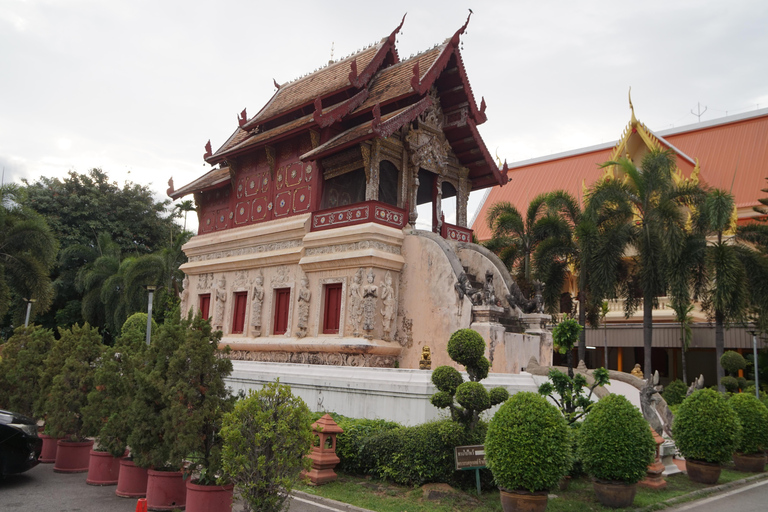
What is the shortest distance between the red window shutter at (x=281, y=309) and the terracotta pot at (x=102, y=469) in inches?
350

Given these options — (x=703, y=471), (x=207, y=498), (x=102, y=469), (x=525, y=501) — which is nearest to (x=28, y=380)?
(x=102, y=469)

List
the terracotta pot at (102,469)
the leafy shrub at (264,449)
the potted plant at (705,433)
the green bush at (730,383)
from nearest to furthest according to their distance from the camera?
the leafy shrub at (264,449) < the terracotta pot at (102,469) < the potted plant at (705,433) < the green bush at (730,383)

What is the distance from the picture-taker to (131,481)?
816 centimetres

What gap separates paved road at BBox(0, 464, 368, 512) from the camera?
7.55m

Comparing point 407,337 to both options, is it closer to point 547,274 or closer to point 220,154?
point 547,274

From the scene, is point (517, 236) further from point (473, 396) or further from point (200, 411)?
point (200, 411)

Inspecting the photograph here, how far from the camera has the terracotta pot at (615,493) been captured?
816cm

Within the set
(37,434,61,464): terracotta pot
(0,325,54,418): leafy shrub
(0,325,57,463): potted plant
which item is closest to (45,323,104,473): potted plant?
(37,434,61,464): terracotta pot

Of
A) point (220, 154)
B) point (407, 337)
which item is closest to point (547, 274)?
point (407, 337)

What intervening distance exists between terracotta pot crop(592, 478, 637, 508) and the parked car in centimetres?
782

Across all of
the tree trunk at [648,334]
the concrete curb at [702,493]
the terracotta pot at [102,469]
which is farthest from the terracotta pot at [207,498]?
the tree trunk at [648,334]

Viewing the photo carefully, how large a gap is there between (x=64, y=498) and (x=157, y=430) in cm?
187

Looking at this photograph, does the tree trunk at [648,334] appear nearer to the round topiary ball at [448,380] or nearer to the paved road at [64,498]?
the round topiary ball at [448,380]

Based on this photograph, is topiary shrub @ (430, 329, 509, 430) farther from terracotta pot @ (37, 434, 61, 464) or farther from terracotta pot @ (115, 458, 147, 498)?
terracotta pot @ (37, 434, 61, 464)
